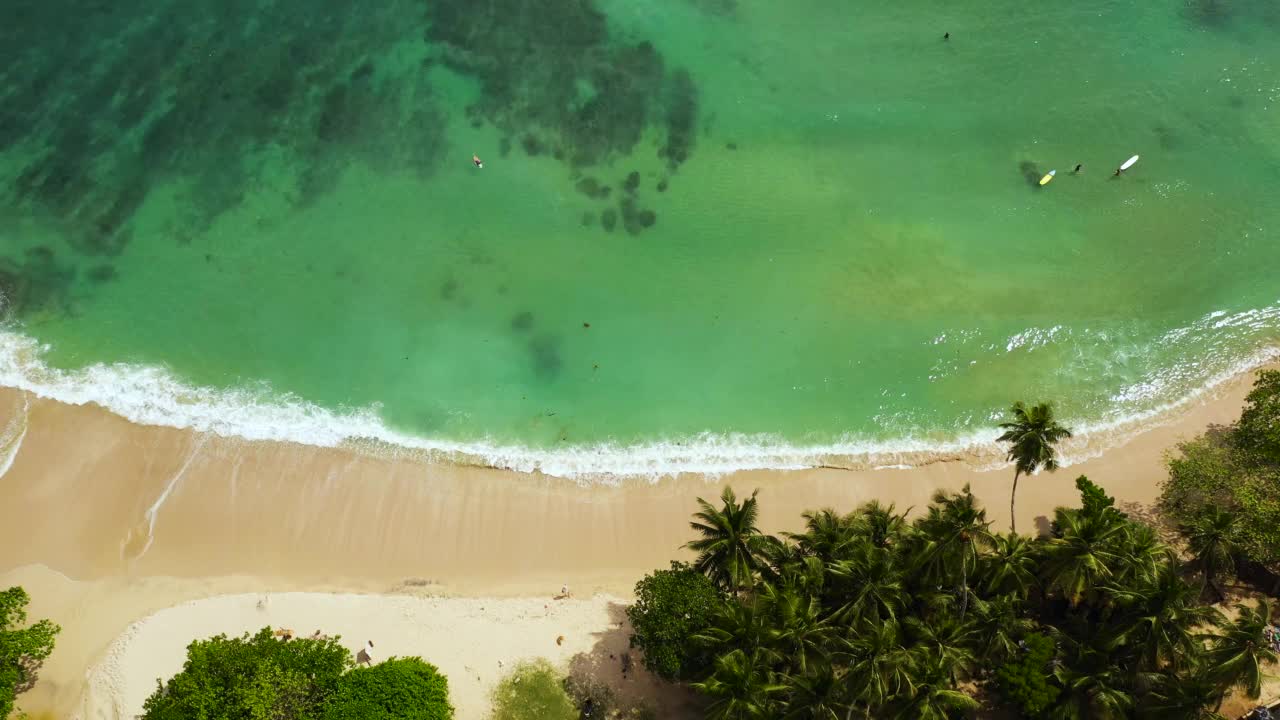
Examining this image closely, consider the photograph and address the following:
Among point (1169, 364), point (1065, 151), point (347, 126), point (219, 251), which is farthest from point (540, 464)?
point (1065, 151)

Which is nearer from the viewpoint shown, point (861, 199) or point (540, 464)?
point (540, 464)

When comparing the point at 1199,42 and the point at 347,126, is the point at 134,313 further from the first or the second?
the point at 1199,42

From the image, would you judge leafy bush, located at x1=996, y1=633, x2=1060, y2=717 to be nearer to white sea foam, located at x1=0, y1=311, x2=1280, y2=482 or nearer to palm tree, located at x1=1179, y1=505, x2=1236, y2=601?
palm tree, located at x1=1179, y1=505, x2=1236, y2=601

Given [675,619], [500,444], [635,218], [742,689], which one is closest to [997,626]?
[742,689]

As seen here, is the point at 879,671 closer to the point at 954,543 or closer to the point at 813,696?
the point at 813,696

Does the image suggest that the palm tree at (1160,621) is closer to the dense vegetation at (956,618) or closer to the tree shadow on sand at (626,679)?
the dense vegetation at (956,618)

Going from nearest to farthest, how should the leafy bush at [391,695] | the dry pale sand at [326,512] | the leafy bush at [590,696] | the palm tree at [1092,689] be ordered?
1. the palm tree at [1092,689]
2. the leafy bush at [391,695]
3. the leafy bush at [590,696]
4. the dry pale sand at [326,512]

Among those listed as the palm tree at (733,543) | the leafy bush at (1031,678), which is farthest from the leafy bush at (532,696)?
the leafy bush at (1031,678)
